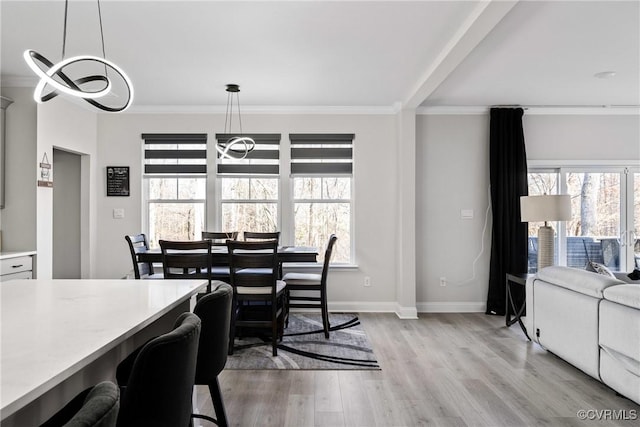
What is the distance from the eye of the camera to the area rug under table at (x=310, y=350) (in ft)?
10.8

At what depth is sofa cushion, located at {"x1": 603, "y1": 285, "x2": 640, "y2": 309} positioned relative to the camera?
2404 millimetres

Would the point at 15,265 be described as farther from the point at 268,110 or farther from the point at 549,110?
the point at 549,110

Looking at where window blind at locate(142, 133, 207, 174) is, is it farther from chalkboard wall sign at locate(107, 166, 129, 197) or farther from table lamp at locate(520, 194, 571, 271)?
table lamp at locate(520, 194, 571, 271)

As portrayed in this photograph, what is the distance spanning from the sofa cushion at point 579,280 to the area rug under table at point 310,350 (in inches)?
64.9

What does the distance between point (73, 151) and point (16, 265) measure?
157 centimetres

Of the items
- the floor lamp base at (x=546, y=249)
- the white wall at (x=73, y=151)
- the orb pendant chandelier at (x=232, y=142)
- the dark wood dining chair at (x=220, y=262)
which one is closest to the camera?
the dark wood dining chair at (x=220, y=262)

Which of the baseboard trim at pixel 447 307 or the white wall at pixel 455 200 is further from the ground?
the white wall at pixel 455 200

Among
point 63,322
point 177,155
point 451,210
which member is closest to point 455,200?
point 451,210

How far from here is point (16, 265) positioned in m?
3.74

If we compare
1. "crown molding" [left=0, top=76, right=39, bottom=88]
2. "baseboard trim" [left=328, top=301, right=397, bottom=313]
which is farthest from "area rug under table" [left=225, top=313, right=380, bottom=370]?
Result: "crown molding" [left=0, top=76, right=39, bottom=88]

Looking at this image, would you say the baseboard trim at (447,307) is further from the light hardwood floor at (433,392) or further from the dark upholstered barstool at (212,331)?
the dark upholstered barstool at (212,331)

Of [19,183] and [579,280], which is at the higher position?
[19,183]

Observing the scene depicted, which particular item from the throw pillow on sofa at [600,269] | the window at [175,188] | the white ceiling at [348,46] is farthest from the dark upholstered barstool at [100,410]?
the window at [175,188]

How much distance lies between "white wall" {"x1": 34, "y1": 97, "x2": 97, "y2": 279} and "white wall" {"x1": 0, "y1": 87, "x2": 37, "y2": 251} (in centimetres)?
6
